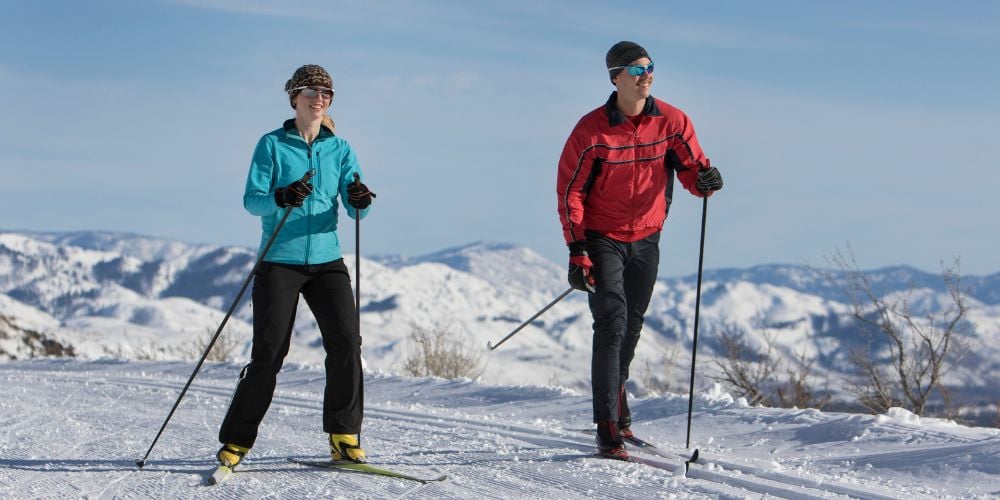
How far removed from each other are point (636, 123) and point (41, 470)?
3853mm

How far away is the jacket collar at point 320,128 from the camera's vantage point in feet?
18.2

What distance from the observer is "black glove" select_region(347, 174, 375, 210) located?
18.3 feet

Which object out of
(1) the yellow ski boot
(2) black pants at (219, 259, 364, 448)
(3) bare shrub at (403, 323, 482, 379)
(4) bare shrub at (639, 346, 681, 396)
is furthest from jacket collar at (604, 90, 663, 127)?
(3) bare shrub at (403, 323, 482, 379)

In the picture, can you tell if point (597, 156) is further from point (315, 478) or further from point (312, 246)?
point (315, 478)

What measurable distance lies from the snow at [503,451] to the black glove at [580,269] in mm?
952

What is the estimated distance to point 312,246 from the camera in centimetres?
552

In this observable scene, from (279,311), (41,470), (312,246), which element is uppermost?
(312,246)

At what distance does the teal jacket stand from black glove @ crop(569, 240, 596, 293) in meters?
1.14

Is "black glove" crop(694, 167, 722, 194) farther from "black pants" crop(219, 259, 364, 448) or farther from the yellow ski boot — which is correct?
the yellow ski boot

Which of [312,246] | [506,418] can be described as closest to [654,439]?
[506,418]

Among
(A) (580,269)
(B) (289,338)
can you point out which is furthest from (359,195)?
(A) (580,269)

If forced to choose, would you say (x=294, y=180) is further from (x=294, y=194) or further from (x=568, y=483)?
(x=568, y=483)

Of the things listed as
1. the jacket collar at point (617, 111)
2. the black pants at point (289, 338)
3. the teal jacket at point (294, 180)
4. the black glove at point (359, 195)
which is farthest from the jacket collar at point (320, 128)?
the jacket collar at point (617, 111)

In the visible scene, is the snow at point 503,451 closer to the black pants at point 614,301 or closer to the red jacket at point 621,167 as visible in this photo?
the black pants at point 614,301
